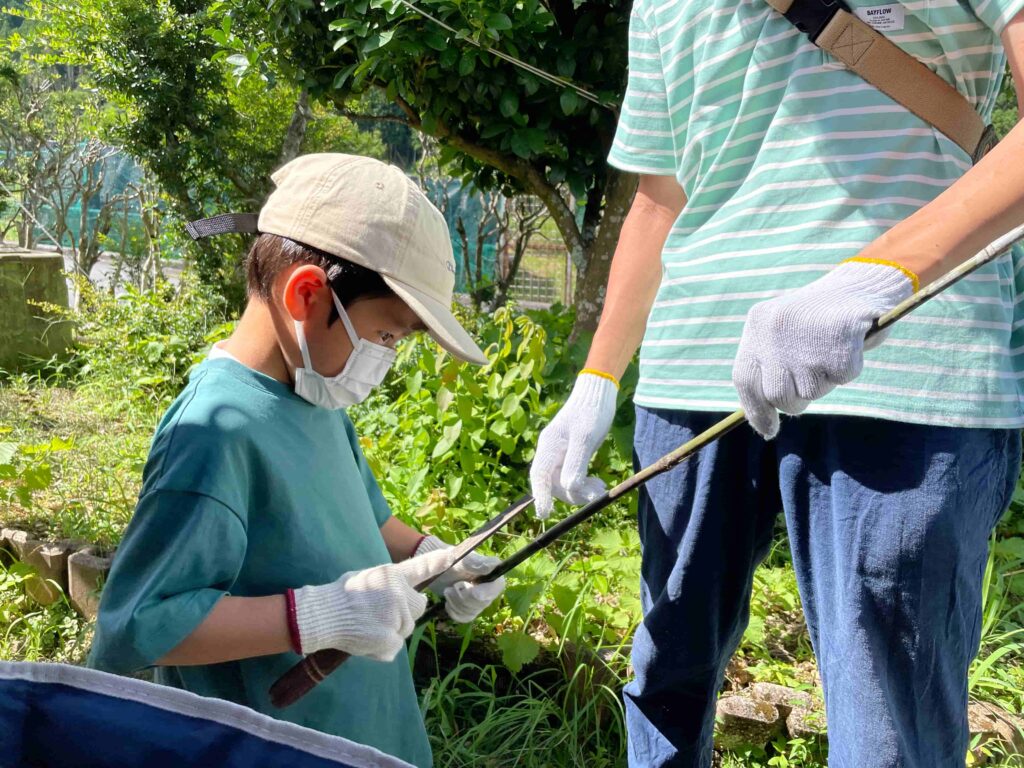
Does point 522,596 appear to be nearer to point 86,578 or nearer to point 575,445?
point 575,445

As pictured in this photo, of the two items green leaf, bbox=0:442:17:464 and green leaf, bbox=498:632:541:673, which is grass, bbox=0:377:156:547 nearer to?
green leaf, bbox=0:442:17:464

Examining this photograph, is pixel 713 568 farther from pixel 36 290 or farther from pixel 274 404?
pixel 36 290

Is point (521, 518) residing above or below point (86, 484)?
above

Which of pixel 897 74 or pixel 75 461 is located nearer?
pixel 897 74

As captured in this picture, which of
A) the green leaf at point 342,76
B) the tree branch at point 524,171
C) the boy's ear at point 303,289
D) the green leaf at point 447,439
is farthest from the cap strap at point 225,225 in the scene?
the tree branch at point 524,171

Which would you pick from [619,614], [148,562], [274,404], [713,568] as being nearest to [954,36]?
[713,568]

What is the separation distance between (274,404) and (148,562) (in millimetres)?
297

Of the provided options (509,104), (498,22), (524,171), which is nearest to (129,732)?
(498,22)

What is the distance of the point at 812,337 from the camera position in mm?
1102

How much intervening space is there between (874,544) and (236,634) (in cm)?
87

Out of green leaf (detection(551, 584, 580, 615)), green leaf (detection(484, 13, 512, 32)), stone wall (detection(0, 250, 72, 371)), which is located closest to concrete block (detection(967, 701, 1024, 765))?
green leaf (detection(551, 584, 580, 615))

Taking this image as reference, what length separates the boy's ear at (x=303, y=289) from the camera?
54.0 inches

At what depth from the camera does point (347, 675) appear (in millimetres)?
1478

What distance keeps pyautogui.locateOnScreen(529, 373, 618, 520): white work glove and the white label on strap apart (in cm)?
71
